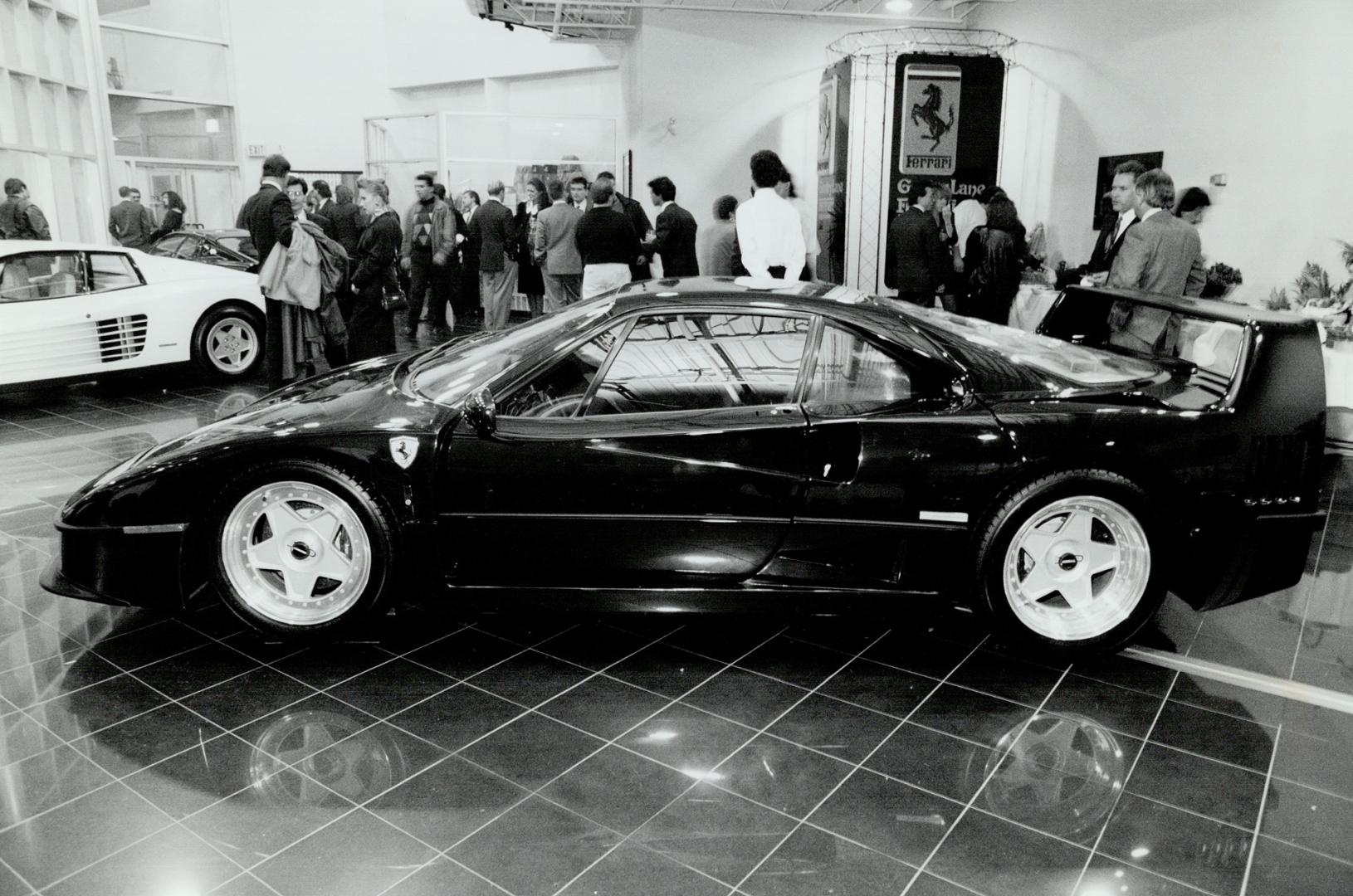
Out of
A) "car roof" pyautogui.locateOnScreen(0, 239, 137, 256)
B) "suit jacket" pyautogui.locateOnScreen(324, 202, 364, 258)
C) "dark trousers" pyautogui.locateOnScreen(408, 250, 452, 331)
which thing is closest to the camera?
"car roof" pyautogui.locateOnScreen(0, 239, 137, 256)

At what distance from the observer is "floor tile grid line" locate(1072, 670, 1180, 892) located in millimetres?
2260

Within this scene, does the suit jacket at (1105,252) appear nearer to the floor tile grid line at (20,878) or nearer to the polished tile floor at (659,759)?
the polished tile floor at (659,759)

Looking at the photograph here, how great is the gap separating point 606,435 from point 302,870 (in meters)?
1.45

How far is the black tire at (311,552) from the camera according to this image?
314 centimetres

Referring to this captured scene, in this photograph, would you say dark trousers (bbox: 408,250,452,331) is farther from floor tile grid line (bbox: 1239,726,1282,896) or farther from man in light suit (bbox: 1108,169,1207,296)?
floor tile grid line (bbox: 1239,726,1282,896)

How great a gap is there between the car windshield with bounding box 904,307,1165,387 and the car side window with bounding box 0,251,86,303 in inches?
243

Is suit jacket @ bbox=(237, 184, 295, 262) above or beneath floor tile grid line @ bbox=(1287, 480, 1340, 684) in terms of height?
above

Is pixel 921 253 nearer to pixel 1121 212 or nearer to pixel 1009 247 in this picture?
pixel 1009 247

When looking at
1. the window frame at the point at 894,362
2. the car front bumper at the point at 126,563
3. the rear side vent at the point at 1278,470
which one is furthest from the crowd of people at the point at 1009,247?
the car front bumper at the point at 126,563

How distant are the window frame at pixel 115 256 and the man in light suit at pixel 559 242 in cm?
321

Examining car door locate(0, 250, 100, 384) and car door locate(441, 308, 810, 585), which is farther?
car door locate(0, 250, 100, 384)

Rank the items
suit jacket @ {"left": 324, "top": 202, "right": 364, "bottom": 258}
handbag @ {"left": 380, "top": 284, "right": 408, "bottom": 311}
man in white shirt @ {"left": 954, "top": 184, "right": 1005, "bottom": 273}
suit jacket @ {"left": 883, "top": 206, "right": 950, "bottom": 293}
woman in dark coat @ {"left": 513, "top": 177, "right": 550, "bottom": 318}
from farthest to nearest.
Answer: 1. woman in dark coat @ {"left": 513, "top": 177, "right": 550, "bottom": 318}
2. man in white shirt @ {"left": 954, "top": 184, "right": 1005, "bottom": 273}
3. suit jacket @ {"left": 324, "top": 202, "right": 364, "bottom": 258}
4. suit jacket @ {"left": 883, "top": 206, "right": 950, "bottom": 293}
5. handbag @ {"left": 380, "top": 284, "right": 408, "bottom": 311}

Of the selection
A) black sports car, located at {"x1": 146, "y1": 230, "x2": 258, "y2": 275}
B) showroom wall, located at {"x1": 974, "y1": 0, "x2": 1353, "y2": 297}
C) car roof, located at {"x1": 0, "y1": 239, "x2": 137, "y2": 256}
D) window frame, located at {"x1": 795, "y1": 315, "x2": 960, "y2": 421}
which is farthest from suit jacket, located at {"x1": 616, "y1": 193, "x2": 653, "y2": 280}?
window frame, located at {"x1": 795, "y1": 315, "x2": 960, "y2": 421}

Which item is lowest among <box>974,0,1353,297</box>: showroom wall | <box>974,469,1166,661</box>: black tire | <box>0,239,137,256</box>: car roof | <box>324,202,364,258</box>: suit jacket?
<box>974,469,1166,661</box>: black tire
